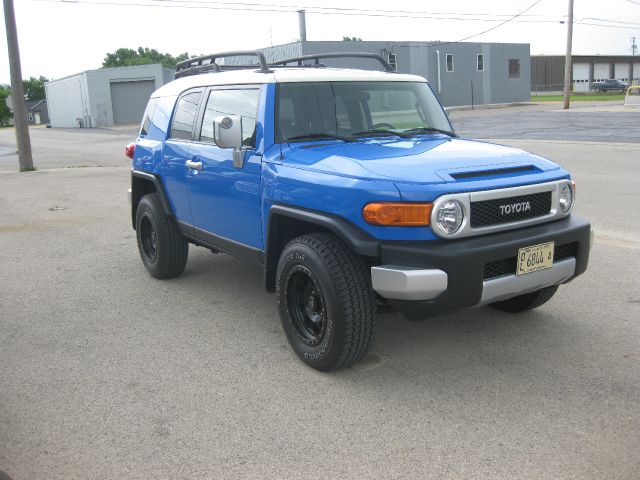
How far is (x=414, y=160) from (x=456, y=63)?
51.4 metres

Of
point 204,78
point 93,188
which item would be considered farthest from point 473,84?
point 204,78

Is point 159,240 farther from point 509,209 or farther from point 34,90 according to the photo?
point 34,90

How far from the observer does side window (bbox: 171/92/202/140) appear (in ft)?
18.2

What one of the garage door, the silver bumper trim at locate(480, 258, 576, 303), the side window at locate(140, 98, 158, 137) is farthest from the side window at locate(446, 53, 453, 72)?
the silver bumper trim at locate(480, 258, 576, 303)

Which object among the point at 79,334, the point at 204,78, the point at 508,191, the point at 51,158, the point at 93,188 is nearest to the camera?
the point at 508,191

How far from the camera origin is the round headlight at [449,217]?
3.59 m

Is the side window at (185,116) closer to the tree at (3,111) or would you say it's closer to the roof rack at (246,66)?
the roof rack at (246,66)

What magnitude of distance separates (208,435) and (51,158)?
2277 centimetres

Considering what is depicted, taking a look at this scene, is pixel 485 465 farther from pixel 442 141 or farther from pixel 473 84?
pixel 473 84

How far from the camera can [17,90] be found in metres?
18.8

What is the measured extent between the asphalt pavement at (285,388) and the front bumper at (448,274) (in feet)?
1.85

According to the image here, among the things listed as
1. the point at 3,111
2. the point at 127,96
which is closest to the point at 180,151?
the point at 127,96

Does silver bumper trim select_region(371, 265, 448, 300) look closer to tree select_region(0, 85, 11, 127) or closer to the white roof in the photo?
the white roof

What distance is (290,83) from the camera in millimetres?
4680
